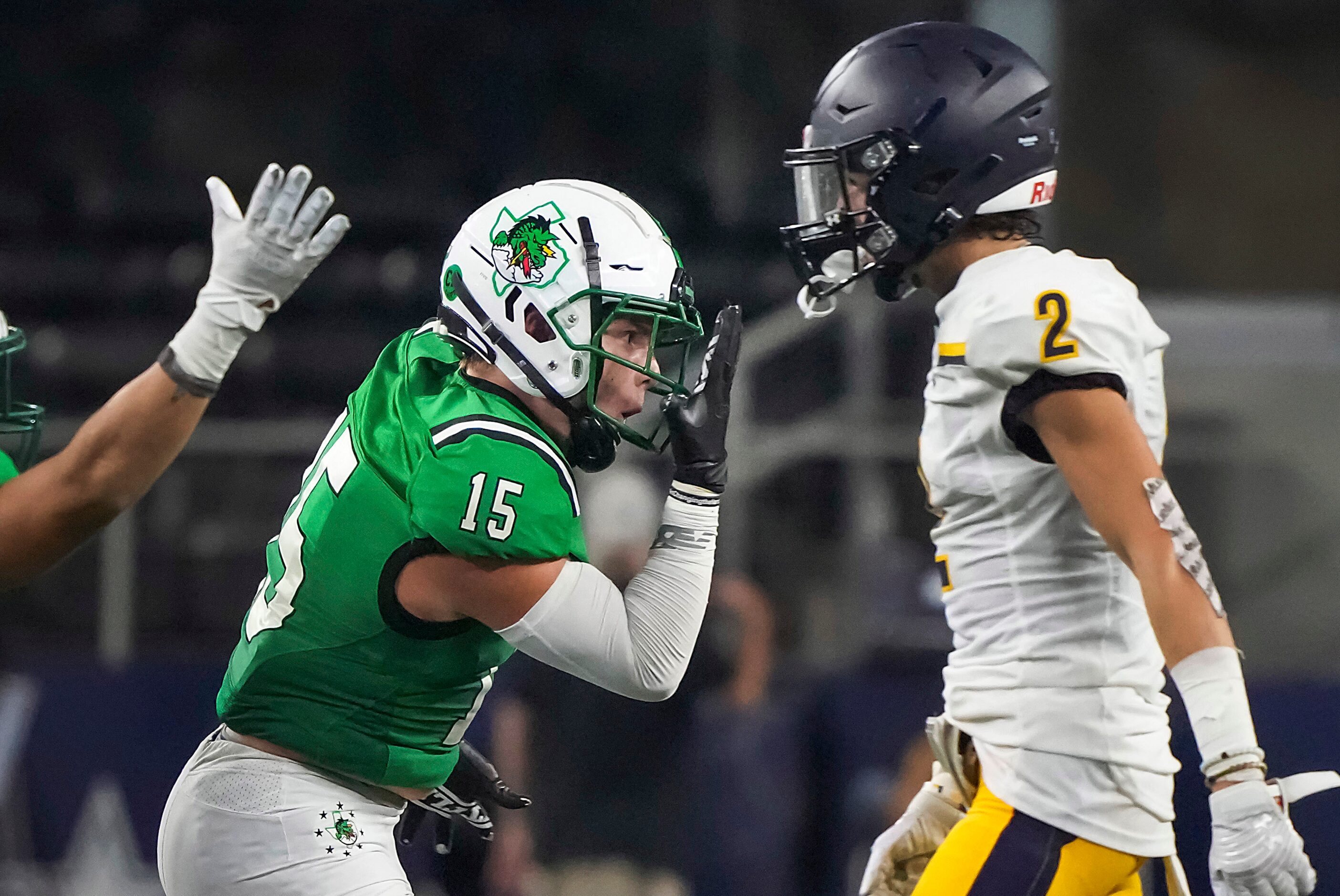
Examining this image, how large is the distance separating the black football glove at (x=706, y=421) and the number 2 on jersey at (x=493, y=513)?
0.36m

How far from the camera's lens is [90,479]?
2803mm

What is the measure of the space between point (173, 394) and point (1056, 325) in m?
1.44

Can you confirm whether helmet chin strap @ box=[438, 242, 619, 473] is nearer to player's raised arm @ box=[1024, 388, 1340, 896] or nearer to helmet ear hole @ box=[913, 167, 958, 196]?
helmet ear hole @ box=[913, 167, 958, 196]

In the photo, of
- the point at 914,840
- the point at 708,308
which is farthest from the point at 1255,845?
the point at 708,308

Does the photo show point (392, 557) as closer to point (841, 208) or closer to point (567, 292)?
point (567, 292)

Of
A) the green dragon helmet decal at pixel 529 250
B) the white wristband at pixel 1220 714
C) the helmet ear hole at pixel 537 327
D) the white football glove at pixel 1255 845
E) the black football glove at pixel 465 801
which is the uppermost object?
the green dragon helmet decal at pixel 529 250

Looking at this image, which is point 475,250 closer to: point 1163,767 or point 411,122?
point 1163,767

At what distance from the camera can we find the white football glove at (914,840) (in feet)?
9.18

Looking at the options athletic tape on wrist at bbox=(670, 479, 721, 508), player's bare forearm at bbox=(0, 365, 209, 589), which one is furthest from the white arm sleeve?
player's bare forearm at bbox=(0, 365, 209, 589)

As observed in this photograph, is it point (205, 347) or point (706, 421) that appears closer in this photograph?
point (706, 421)

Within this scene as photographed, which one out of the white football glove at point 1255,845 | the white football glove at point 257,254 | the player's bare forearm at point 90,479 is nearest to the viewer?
the white football glove at point 1255,845

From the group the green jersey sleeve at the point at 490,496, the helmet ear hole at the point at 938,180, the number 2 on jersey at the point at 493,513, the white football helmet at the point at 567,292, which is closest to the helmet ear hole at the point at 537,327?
the white football helmet at the point at 567,292

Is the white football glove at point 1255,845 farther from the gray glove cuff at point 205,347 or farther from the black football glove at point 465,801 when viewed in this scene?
the gray glove cuff at point 205,347

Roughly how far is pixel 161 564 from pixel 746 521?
8.71 feet
